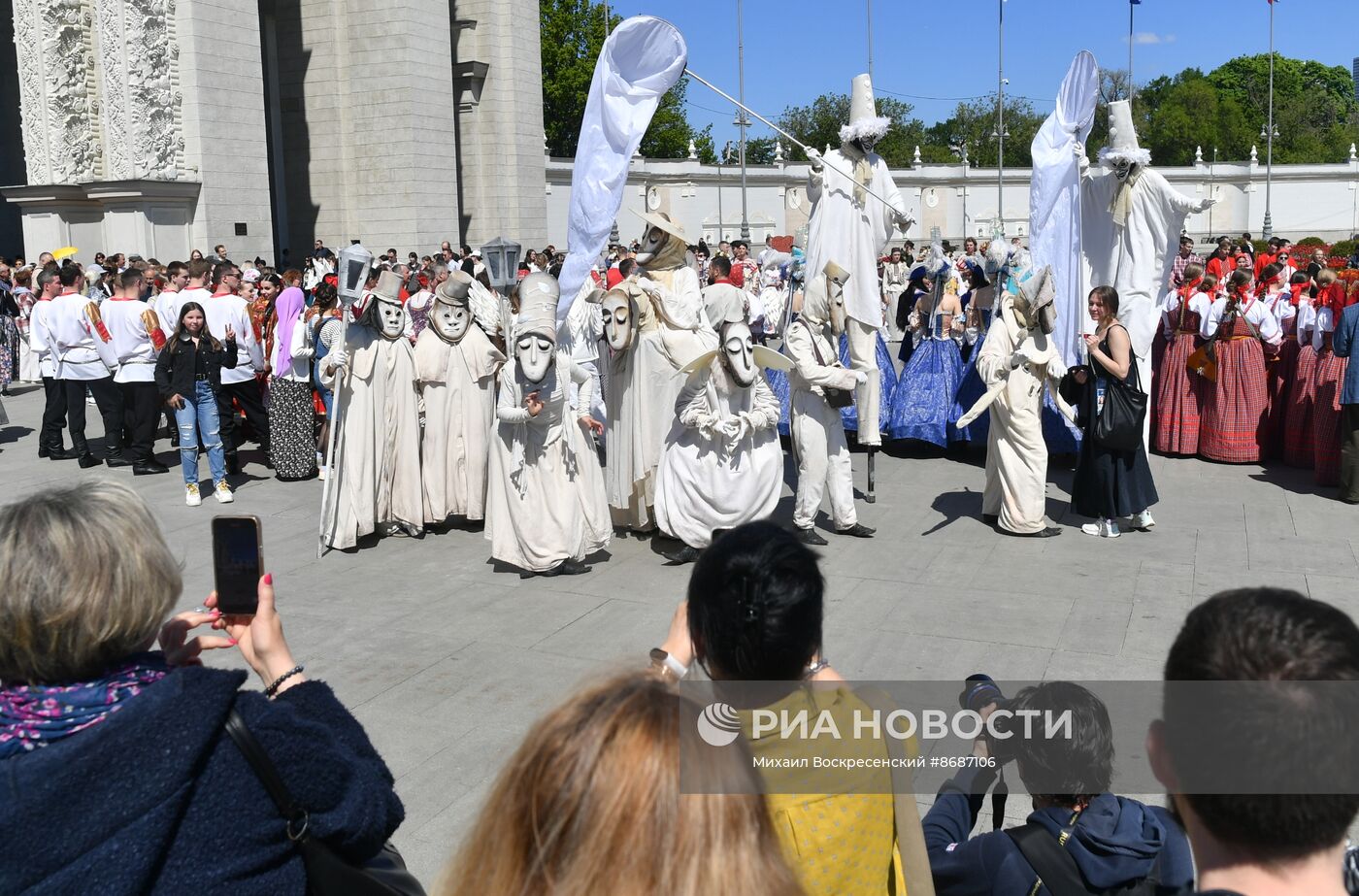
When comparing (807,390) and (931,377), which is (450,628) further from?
(931,377)

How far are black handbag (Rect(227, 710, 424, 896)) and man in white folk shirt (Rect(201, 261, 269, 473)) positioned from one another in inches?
364

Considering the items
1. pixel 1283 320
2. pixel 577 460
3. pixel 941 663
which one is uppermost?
pixel 1283 320

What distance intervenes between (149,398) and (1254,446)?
33.9 feet

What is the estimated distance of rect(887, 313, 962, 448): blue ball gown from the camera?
11.2m

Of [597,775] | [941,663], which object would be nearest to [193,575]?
[941,663]

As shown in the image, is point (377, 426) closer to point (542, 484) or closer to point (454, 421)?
point (454, 421)

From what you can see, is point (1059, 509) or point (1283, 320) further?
point (1283, 320)

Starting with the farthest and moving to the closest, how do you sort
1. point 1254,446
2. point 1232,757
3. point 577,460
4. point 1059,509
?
point 1254,446, point 1059,509, point 577,460, point 1232,757

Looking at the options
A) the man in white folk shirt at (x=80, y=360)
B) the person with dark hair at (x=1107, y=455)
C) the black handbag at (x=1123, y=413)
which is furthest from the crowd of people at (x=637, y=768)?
the man in white folk shirt at (x=80, y=360)

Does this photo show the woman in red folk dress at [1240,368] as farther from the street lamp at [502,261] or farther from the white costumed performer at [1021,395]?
the street lamp at [502,261]

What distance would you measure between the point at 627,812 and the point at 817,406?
7021mm

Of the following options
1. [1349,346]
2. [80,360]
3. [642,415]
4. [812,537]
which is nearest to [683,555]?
[812,537]

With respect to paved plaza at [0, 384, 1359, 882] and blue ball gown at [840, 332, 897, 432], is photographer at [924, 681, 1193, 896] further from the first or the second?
→ blue ball gown at [840, 332, 897, 432]

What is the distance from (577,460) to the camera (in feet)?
25.7
